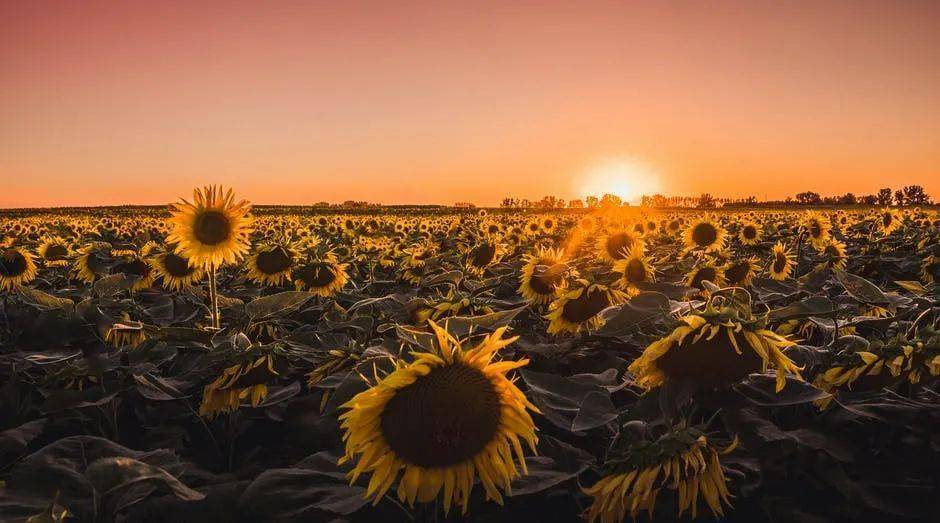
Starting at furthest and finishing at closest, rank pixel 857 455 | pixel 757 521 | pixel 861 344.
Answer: pixel 861 344 → pixel 757 521 → pixel 857 455

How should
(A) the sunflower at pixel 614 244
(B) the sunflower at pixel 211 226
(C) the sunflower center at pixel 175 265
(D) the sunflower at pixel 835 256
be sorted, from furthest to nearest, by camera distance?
(D) the sunflower at pixel 835 256, (A) the sunflower at pixel 614 244, (C) the sunflower center at pixel 175 265, (B) the sunflower at pixel 211 226

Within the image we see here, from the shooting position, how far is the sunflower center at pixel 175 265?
5.68 metres

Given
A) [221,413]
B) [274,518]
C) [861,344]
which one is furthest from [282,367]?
[861,344]

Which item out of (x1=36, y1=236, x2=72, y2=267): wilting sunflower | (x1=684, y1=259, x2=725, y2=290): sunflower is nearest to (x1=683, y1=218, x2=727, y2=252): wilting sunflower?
(x1=684, y1=259, x2=725, y2=290): sunflower

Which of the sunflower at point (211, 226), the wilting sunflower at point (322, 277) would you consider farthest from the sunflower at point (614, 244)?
the sunflower at point (211, 226)

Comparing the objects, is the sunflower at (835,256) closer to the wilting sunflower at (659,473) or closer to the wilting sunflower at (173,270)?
the wilting sunflower at (659,473)

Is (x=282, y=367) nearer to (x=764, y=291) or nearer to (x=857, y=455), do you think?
(x=857, y=455)

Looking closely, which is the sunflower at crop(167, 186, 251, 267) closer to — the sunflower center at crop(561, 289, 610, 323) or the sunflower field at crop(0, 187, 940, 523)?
the sunflower field at crop(0, 187, 940, 523)

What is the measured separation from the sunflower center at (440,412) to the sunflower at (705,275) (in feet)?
12.5

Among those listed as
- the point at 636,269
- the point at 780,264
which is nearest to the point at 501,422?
the point at 636,269

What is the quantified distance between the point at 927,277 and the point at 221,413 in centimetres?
734

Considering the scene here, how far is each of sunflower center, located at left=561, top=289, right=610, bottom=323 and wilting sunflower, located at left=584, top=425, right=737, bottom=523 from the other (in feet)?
4.59

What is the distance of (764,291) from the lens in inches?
110

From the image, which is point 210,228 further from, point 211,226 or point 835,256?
point 835,256
